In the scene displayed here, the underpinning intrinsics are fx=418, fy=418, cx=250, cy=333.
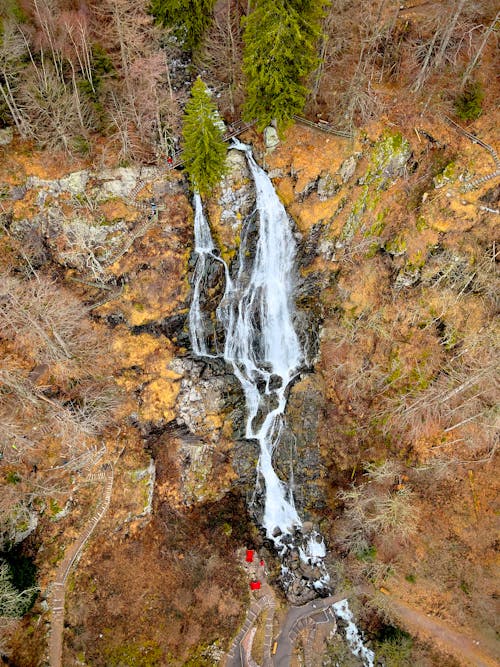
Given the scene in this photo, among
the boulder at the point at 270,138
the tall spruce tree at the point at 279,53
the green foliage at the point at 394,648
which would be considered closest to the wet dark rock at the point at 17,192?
the tall spruce tree at the point at 279,53

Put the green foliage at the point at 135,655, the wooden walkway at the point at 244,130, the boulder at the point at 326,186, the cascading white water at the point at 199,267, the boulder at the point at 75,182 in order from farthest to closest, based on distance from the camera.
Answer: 1. the cascading white water at the point at 199,267
2. the boulder at the point at 326,186
3. the wooden walkway at the point at 244,130
4. the boulder at the point at 75,182
5. the green foliage at the point at 135,655

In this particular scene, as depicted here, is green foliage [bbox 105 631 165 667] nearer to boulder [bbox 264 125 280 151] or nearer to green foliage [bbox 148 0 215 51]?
boulder [bbox 264 125 280 151]

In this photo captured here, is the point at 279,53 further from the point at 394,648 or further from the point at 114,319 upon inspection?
the point at 394,648

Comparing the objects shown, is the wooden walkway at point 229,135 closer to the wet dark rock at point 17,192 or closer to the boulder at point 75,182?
the boulder at point 75,182

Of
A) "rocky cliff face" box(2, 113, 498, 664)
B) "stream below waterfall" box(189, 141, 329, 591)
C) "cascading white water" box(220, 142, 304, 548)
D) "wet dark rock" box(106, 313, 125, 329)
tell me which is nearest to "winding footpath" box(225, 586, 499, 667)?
"rocky cliff face" box(2, 113, 498, 664)

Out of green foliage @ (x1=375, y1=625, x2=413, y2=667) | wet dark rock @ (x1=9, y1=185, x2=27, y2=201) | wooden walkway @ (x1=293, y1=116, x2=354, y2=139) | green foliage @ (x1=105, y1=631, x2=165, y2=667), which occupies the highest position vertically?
wooden walkway @ (x1=293, y1=116, x2=354, y2=139)

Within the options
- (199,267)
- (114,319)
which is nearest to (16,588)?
(114,319)

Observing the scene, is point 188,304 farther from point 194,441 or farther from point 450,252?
point 450,252
